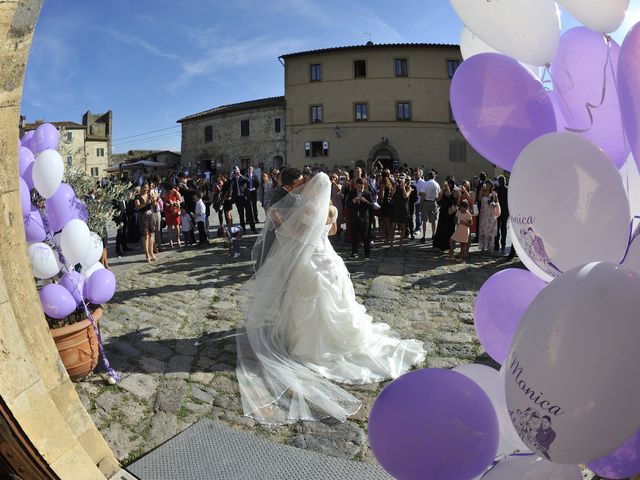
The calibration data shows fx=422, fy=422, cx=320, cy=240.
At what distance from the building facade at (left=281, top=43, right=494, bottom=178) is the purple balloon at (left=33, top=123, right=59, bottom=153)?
91.2ft

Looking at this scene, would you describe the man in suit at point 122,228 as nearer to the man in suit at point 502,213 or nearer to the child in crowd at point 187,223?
the child in crowd at point 187,223

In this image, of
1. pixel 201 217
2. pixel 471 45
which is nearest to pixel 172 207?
pixel 201 217

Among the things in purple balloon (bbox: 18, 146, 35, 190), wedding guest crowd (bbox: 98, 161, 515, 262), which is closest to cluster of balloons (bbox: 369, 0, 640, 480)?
purple balloon (bbox: 18, 146, 35, 190)

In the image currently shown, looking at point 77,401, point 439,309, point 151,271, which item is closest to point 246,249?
point 151,271

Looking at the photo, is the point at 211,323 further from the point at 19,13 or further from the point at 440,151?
the point at 440,151

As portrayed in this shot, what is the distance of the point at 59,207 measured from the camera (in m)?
3.62

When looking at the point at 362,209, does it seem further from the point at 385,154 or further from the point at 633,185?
the point at 385,154

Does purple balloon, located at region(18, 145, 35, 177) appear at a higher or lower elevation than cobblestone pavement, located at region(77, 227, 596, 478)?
higher

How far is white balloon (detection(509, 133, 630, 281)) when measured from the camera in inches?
53.9

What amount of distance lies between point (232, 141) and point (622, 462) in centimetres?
3561

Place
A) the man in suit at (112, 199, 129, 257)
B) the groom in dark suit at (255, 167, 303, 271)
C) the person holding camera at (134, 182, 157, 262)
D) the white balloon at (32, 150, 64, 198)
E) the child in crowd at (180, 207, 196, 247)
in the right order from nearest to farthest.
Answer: the white balloon at (32, 150, 64, 198) → the groom in dark suit at (255, 167, 303, 271) → the person holding camera at (134, 182, 157, 262) → the man in suit at (112, 199, 129, 257) → the child in crowd at (180, 207, 196, 247)

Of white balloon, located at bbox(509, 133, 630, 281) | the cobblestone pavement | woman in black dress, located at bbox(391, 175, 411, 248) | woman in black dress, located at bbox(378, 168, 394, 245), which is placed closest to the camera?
white balloon, located at bbox(509, 133, 630, 281)

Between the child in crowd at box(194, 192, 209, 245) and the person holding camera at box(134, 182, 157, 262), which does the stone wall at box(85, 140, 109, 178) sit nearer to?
the child in crowd at box(194, 192, 209, 245)

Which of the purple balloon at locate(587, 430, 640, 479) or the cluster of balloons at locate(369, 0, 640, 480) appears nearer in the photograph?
the cluster of balloons at locate(369, 0, 640, 480)
